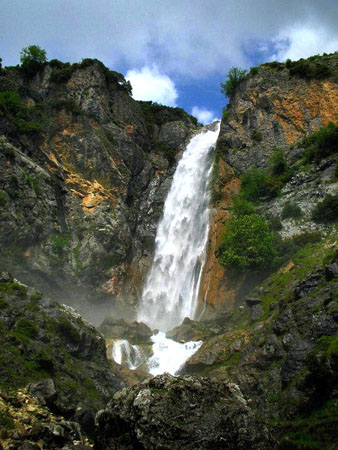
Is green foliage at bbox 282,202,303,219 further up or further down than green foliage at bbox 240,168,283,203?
further down

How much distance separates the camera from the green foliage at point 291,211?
34.1 m

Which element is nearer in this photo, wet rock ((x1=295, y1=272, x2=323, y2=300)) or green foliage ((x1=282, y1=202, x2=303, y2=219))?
wet rock ((x1=295, y1=272, x2=323, y2=300))

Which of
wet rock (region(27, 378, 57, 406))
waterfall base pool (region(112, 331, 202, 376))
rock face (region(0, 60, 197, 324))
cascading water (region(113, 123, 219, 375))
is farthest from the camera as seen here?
rock face (region(0, 60, 197, 324))

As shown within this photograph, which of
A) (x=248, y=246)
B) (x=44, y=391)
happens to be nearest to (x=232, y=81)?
(x=248, y=246)

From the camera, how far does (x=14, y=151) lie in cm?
3838

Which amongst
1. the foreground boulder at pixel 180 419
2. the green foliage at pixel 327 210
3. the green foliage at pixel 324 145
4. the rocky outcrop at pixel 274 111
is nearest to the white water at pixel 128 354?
the foreground boulder at pixel 180 419

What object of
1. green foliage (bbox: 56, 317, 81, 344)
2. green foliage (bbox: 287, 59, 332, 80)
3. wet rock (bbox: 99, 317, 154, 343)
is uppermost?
green foliage (bbox: 287, 59, 332, 80)

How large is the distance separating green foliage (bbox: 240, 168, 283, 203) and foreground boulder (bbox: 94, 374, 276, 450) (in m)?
29.3

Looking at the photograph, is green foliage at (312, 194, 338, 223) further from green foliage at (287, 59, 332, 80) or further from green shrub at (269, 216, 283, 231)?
green foliage at (287, 59, 332, 80)

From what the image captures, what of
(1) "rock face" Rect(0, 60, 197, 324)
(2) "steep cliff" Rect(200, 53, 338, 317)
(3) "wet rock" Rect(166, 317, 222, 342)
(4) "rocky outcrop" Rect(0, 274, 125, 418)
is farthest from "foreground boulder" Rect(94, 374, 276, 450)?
(1) "rock face" Rect(0, 60, 197, 324)

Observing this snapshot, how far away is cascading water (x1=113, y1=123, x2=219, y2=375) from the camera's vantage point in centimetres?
3228

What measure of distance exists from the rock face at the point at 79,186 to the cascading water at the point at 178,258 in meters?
1.76

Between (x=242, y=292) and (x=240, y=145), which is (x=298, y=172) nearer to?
(x=240, y=145)

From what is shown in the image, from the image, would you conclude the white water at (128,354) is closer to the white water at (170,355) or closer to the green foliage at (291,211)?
the white water at (170,355)
